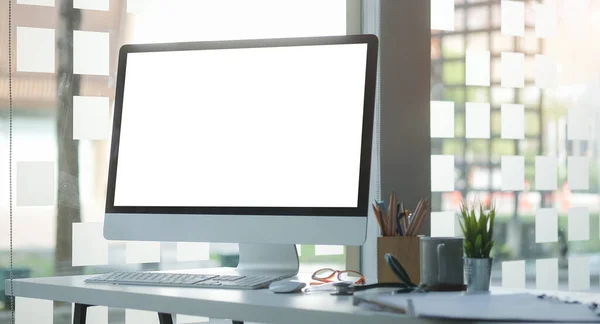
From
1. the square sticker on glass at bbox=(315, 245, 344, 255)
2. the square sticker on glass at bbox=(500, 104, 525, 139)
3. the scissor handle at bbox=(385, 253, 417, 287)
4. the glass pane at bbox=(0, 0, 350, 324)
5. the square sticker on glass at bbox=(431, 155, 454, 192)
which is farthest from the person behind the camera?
the square sticker on glass at bbox=(500, 104, 525, 139)

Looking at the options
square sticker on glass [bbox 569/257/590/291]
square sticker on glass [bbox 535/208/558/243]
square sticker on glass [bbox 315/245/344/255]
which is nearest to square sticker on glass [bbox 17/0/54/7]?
square sticker on glass [bbox 315/245/344/255]

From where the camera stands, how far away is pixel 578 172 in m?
3.14

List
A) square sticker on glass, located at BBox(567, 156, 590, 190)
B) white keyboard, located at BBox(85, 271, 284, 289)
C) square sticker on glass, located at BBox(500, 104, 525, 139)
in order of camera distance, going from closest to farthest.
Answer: white keyboard, located at BBox(85, 271, 284, 289) < square sticker on glass, located at BBox(500, 104, 525, 139) < square sticker on glass, located at BBox(567, 156, 590, 190)

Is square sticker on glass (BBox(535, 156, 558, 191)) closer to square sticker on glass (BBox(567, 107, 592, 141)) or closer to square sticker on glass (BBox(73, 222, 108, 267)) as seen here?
square sticker on glass (BBox(567, 107, 592, 141))

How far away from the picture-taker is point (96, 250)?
2250 mm

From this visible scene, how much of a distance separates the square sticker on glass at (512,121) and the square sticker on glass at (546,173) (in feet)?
0.47

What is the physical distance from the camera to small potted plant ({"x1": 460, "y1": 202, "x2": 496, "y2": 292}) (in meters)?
1.38

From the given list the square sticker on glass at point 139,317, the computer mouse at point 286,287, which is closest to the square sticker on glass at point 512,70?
the square sticker on glass at point 139,317

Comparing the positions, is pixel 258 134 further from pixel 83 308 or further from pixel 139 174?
pixel 83 308

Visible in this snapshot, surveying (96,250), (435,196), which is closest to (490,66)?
(435,196)

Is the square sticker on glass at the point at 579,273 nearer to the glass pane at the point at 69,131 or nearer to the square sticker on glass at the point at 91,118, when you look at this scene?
the glass pane at the point at 69,131

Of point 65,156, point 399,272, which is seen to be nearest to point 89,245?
point 65,156

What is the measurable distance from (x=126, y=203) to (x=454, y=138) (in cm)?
136

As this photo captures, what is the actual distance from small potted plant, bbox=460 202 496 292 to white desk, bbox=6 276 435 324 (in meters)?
0.23
